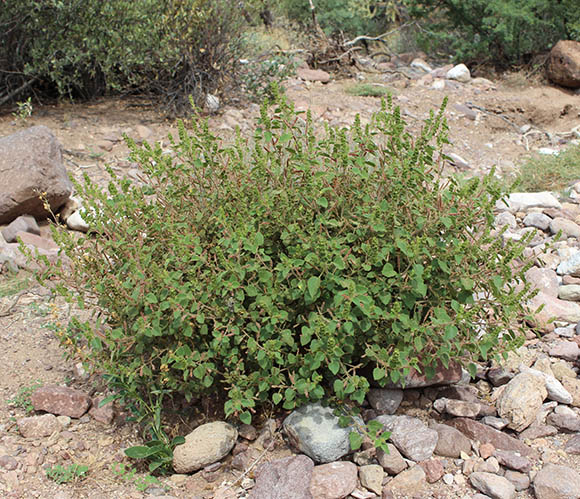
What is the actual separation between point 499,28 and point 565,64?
126cm

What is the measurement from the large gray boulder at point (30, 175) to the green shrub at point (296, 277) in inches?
83.1

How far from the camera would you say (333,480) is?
240cm

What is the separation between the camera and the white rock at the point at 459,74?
992 centimetres

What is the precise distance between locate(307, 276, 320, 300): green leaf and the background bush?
4.71m

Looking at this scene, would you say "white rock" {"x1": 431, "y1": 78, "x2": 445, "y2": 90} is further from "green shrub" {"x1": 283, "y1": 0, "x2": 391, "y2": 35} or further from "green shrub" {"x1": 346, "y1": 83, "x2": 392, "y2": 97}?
"green shrub" {"x1": 283, "y1": 0, "x2": 391, "y2": 35}

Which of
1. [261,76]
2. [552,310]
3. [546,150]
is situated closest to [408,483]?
[552,310]

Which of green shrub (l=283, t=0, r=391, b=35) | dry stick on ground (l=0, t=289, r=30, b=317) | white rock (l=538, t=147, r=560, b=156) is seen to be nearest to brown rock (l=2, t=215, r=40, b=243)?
dry stick on ground (l=0, t=289, r=30, b=317)

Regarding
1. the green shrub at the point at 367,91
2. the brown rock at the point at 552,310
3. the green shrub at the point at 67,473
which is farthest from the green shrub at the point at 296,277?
the green shrub at the point at 367,91

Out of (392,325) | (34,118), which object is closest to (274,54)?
(34,118)

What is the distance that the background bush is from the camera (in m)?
6.16

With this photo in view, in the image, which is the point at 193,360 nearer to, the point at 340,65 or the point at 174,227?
the point at 174,227

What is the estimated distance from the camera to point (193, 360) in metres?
2.51

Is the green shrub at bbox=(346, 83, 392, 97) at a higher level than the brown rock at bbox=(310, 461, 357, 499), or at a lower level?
lower

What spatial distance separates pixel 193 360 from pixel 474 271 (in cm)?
120
